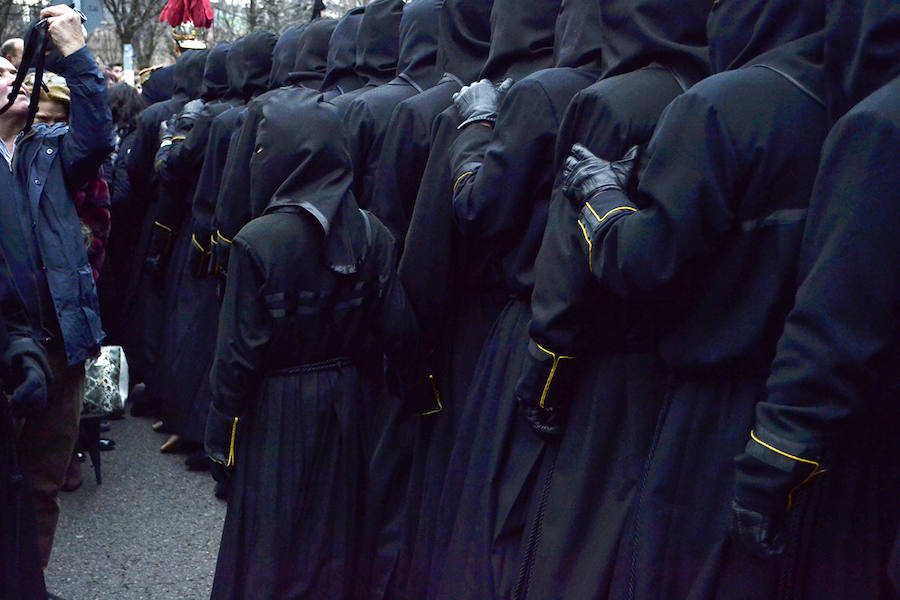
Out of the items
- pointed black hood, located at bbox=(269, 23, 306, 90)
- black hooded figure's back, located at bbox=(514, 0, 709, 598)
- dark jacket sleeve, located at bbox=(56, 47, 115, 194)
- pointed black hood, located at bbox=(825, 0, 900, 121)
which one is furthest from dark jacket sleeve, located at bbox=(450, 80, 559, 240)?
pointed black hood, located at bbox=(269, 23, 306, 90)

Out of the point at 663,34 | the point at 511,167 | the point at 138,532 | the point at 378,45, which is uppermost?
the point at 663,34

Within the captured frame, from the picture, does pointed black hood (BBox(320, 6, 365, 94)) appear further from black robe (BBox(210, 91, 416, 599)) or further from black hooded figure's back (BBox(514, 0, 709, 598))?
black hooded figure's back (BBox(514, 0, 709, 598))

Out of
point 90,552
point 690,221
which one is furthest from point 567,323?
point 90,552

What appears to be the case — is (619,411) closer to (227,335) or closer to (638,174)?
(638,174)

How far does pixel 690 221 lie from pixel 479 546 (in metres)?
1.41

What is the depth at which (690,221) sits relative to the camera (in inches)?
94.3

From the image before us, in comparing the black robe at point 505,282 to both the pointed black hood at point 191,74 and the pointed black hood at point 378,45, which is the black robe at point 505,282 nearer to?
the pointed black hood at point 378,45

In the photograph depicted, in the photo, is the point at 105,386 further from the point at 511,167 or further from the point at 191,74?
the point at 191,74

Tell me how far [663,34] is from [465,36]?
1.51 metres

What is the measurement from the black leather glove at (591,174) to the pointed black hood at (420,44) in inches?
79.4

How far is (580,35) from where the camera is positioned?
3.28 metres

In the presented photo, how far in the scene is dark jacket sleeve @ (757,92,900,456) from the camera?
6.50 ft

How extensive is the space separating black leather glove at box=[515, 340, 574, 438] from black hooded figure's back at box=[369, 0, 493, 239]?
143cm

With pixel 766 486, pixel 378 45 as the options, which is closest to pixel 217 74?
pixel 378 45
